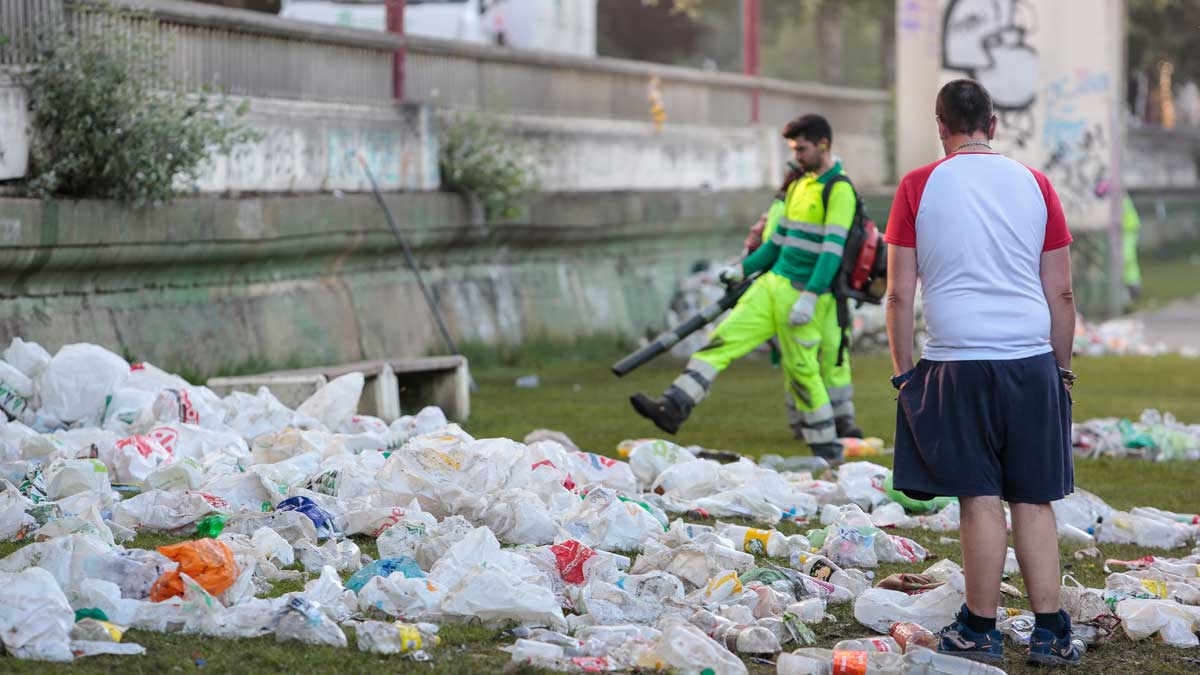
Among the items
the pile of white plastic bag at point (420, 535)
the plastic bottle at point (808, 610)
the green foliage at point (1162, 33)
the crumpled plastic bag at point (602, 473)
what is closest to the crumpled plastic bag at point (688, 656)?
the pile of white plastic bag at point (420, 535)

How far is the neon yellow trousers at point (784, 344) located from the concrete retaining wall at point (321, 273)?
10.7ft

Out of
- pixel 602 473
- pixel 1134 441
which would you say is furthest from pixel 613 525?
pixel 1134 441

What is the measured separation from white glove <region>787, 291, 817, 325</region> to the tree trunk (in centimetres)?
2966

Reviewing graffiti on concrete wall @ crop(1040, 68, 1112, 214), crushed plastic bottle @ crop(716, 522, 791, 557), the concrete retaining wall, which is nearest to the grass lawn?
graffiti on concrete wall @ crop(1040, 68, 1112, 214)

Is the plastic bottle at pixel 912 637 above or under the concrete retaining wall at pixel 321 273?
under

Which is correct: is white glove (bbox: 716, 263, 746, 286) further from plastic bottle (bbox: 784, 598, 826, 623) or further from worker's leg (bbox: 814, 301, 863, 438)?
plastic bottle (bbox: 784, 598, 826, 623)

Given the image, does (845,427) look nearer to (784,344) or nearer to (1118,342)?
Answer: (784,344)

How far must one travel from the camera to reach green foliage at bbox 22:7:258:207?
34.7 feet

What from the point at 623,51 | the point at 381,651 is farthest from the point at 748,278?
the point at 623,51

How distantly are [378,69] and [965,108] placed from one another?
954cm

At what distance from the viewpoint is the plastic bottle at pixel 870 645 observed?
521cm

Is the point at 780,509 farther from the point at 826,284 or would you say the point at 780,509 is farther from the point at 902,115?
the point at 902,115

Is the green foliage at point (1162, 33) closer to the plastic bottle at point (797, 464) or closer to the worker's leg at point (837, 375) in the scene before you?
the worker's leg at point (837, 375)

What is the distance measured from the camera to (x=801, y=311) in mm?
9977
